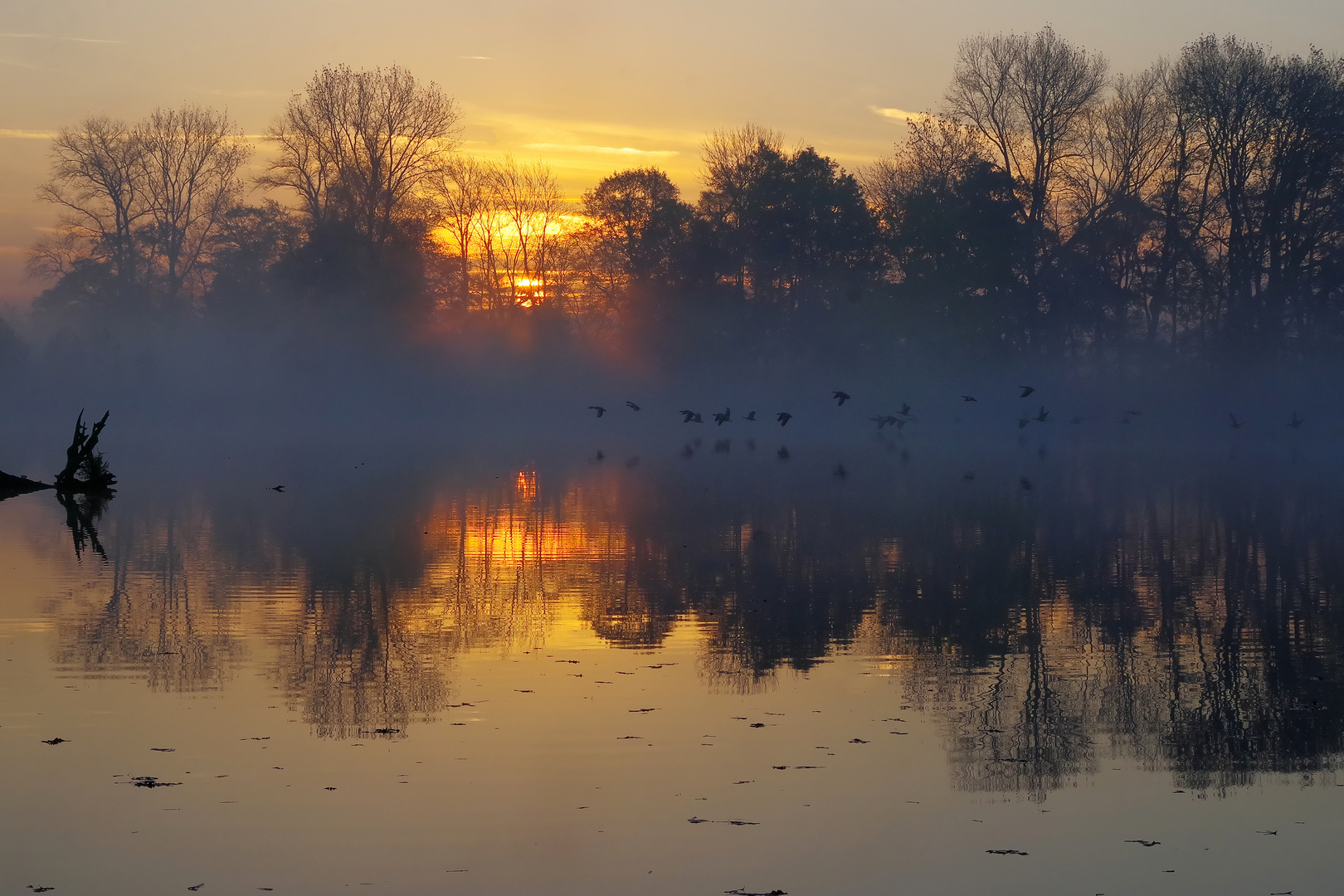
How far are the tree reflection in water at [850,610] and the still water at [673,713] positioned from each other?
63 millimetres

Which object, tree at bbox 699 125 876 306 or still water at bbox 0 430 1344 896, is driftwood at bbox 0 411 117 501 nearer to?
still water at bbox 0 430 1344 896

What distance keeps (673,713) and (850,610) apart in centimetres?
453

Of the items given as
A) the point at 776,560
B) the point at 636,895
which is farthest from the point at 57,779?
the point at 776,560

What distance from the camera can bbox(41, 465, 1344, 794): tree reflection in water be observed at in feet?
29.6

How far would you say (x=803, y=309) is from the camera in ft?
243

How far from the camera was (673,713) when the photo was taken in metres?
9.20

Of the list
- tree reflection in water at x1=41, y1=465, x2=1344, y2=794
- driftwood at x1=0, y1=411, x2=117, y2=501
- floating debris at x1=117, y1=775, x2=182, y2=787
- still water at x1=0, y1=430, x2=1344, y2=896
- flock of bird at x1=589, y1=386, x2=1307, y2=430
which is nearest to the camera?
still water at x1=0, y1=430, x2=1344, y2=896

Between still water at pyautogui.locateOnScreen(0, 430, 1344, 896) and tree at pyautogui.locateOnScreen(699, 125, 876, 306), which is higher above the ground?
tree at pyautogui.locateOnScreen(699, 125, 876, 306)

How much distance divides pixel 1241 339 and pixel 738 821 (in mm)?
60335

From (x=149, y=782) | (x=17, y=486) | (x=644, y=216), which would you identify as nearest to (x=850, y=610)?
(x=149, y=782)

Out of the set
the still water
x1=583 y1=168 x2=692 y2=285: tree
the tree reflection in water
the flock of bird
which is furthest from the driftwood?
x1=583 y1=168 x2=692 y2=285: tree

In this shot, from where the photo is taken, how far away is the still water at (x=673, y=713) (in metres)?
6.48

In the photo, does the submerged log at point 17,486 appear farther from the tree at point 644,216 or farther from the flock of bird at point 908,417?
the tree at point 644,216

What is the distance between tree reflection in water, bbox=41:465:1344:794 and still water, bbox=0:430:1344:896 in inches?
2.5
